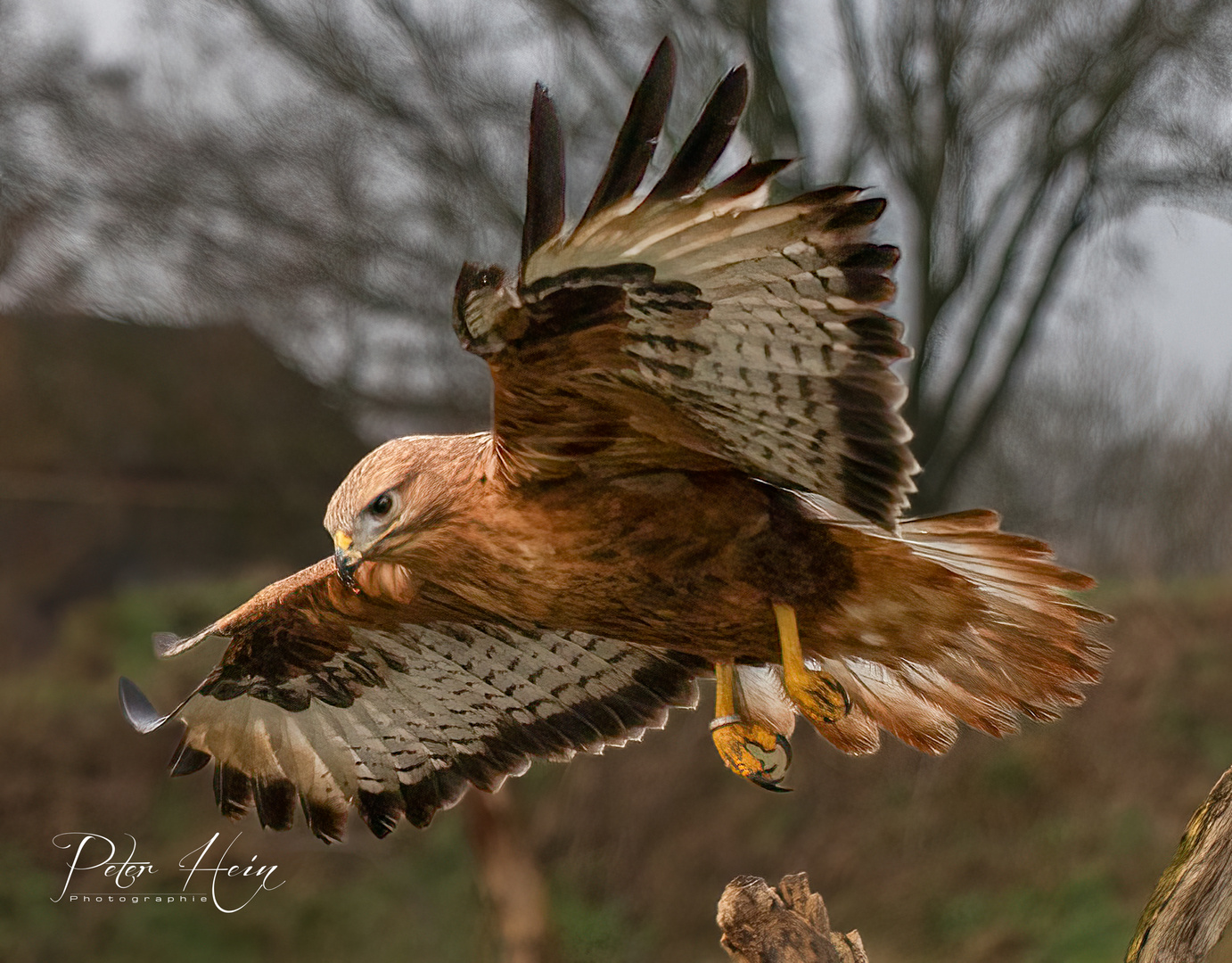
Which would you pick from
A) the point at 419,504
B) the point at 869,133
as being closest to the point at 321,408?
the point at 869,133

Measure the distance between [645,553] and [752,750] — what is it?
50 cm

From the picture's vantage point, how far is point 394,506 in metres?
1.47

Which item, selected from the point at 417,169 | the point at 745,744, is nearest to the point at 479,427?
the point at 417,169

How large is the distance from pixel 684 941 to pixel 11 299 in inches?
165

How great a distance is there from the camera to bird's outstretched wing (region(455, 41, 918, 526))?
106 cm

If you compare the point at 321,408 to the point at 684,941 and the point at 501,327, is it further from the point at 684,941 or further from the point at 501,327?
the point at 501,327

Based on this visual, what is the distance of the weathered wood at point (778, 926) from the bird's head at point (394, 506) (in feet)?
2.61

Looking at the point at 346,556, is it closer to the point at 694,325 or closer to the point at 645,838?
the point at 694,325

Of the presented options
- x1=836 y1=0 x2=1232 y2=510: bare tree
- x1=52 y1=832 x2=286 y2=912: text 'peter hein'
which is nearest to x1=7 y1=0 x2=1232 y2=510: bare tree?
x1=836 y1=0 x2=1232 y2=510: bare tree

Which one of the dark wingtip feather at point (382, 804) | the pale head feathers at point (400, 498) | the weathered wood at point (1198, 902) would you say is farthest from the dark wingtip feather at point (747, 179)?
the dark wingtip feather at point (382, 804)

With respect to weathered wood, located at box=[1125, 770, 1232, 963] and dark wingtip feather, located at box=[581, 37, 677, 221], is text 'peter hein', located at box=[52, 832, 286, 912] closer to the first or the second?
weathered wood, located at box=[1125, 770, 1232, 963]

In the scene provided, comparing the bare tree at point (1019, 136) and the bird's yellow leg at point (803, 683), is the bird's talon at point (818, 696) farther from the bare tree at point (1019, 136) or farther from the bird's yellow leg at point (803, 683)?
the bare tree at point (1019, 136)

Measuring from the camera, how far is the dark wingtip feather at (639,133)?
3.25 ft

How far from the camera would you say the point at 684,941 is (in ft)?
15.5
